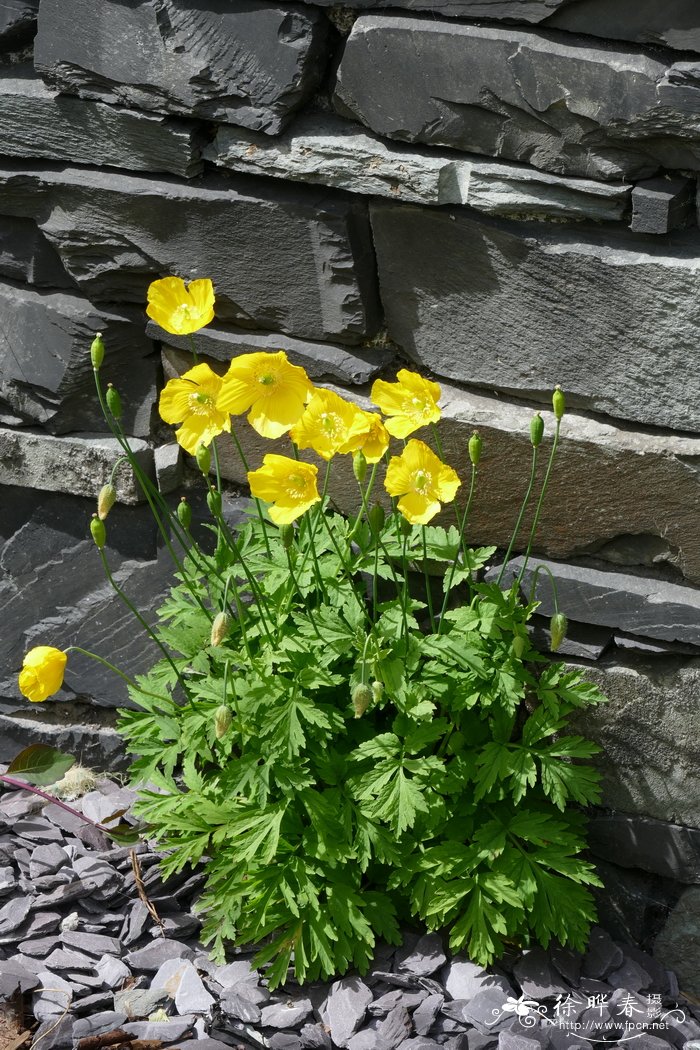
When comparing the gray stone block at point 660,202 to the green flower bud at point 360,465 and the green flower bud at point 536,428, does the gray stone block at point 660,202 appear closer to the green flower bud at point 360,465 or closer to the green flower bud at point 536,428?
the green flower bud at point 536,428

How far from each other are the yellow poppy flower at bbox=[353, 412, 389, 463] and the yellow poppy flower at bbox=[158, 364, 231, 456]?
250 millimetres

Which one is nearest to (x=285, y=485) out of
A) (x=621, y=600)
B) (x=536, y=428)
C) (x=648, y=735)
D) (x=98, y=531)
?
(x=98, y=531)

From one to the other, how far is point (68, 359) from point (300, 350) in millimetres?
559

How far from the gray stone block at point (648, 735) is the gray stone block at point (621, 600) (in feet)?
0.34

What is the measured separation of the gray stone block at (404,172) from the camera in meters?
2.05

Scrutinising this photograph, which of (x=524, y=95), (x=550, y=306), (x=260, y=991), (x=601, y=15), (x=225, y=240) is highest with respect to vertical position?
(x=601, y=15)

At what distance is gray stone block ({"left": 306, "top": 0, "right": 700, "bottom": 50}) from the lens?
6.07 ft

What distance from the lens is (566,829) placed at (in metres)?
2.40

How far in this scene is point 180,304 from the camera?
2141 mm

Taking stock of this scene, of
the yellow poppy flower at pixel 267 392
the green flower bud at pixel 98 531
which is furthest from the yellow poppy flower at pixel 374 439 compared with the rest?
the green flower bud at pixel 98 531

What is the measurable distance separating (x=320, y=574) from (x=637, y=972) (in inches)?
42.6

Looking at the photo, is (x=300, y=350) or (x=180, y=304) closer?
(x=180, y=304)

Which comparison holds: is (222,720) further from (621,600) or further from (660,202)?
(660,202)

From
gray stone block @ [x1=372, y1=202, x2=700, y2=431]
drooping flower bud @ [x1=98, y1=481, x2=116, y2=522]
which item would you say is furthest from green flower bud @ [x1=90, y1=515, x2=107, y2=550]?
gray stone block @ [x1=372, y1=202, x2=700, y2=431]
